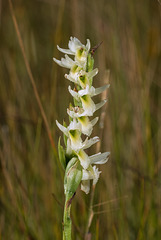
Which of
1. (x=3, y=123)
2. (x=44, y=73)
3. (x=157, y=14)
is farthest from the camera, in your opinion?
(x=157, y=14)

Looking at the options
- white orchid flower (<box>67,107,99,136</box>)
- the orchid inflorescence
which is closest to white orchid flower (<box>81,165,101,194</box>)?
the orchid inflorescence

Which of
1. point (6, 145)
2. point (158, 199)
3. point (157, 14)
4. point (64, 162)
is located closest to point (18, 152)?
point (6, 145)

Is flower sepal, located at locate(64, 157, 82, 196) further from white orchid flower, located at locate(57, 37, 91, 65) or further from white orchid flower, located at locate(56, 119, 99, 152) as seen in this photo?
white orchid flower, located at locate(57, 37, 91, 65)

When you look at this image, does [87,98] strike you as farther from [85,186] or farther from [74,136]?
[85,186]

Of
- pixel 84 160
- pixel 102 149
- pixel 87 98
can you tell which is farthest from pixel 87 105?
pixel 102 149

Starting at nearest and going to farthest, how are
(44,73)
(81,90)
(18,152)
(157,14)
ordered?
1. (81,90)
2. (18,152)
3. (44,73)
4. (157,14)

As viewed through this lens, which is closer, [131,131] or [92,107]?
[92,107]

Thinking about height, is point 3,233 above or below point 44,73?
below

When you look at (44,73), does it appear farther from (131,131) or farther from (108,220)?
(108,220)

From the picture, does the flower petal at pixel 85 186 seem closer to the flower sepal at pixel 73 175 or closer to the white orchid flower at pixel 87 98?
the flower sepal at pixel 73 175
